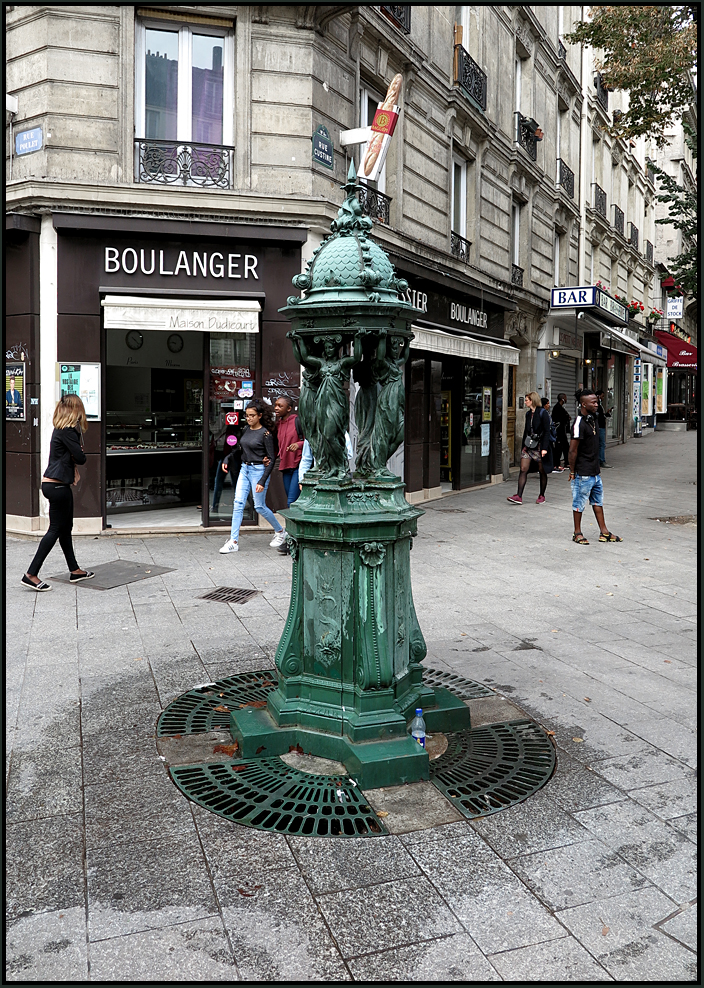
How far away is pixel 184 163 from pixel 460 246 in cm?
741

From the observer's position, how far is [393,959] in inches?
103

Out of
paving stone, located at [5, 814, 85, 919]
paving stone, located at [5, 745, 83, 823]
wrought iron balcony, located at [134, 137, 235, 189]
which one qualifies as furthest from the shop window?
paving stone, located at [5, 814, 85, 919]

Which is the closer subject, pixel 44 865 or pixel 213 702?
pixel 44 865

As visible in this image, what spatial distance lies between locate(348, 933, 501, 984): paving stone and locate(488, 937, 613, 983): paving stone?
0.06 metres

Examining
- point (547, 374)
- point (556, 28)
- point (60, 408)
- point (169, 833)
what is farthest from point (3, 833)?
point (556, 28)

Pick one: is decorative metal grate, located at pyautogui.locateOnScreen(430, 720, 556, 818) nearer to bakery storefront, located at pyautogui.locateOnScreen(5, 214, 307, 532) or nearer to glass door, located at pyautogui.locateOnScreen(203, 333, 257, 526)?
glass door, located at pyautogui.locateOnScreen(203, 333, 257, 526)

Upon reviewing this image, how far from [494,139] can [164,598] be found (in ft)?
46.9

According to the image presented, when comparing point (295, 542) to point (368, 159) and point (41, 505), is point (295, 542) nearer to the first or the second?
point (41, 505)

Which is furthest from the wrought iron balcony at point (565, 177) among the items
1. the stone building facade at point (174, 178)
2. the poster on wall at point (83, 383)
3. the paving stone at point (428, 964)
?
the paving stone at point (428, 964)

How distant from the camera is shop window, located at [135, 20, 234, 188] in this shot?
34.2ft

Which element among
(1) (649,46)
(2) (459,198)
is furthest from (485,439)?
(1) (649,46)

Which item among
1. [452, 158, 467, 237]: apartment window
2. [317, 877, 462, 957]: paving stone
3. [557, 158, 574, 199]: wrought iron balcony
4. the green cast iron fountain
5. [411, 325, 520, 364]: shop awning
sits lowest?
[317, 877, 462, 957]: paving stone

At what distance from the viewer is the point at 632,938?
271 cm

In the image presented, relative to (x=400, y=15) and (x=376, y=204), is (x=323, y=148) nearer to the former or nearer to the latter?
(x=376, y=204)
